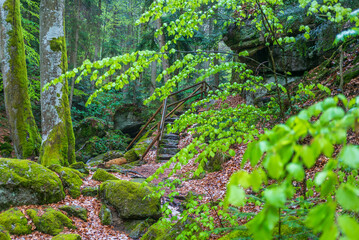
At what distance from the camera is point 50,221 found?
342 cm

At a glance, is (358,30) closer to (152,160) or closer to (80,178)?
(80,178)

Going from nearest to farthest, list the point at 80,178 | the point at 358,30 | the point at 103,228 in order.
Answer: the point at 358,30 < the point at 103,228 < the point at 80,178

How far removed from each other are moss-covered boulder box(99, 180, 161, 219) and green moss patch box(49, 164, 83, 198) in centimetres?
49

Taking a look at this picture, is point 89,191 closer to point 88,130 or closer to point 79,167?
point 79,167

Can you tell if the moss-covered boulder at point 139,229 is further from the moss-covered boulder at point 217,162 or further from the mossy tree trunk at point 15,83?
the mossy tree trunk at point 15,83

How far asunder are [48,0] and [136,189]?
5018mm

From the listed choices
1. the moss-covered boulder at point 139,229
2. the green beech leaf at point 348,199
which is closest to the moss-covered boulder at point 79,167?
the moss-covered boulder at point 139,229

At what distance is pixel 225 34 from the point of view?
995cm

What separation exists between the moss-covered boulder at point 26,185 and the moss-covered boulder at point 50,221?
0.91 feet

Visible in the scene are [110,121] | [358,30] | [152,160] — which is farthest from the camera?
[110,121]

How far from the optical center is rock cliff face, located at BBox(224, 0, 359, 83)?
5.19 m

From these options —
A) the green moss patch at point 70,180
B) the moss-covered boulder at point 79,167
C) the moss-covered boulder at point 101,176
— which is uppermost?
the green moss patch at point 70,180

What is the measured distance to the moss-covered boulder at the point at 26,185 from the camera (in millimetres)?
3508

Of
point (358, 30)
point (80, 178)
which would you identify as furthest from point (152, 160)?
point (358, 30)
